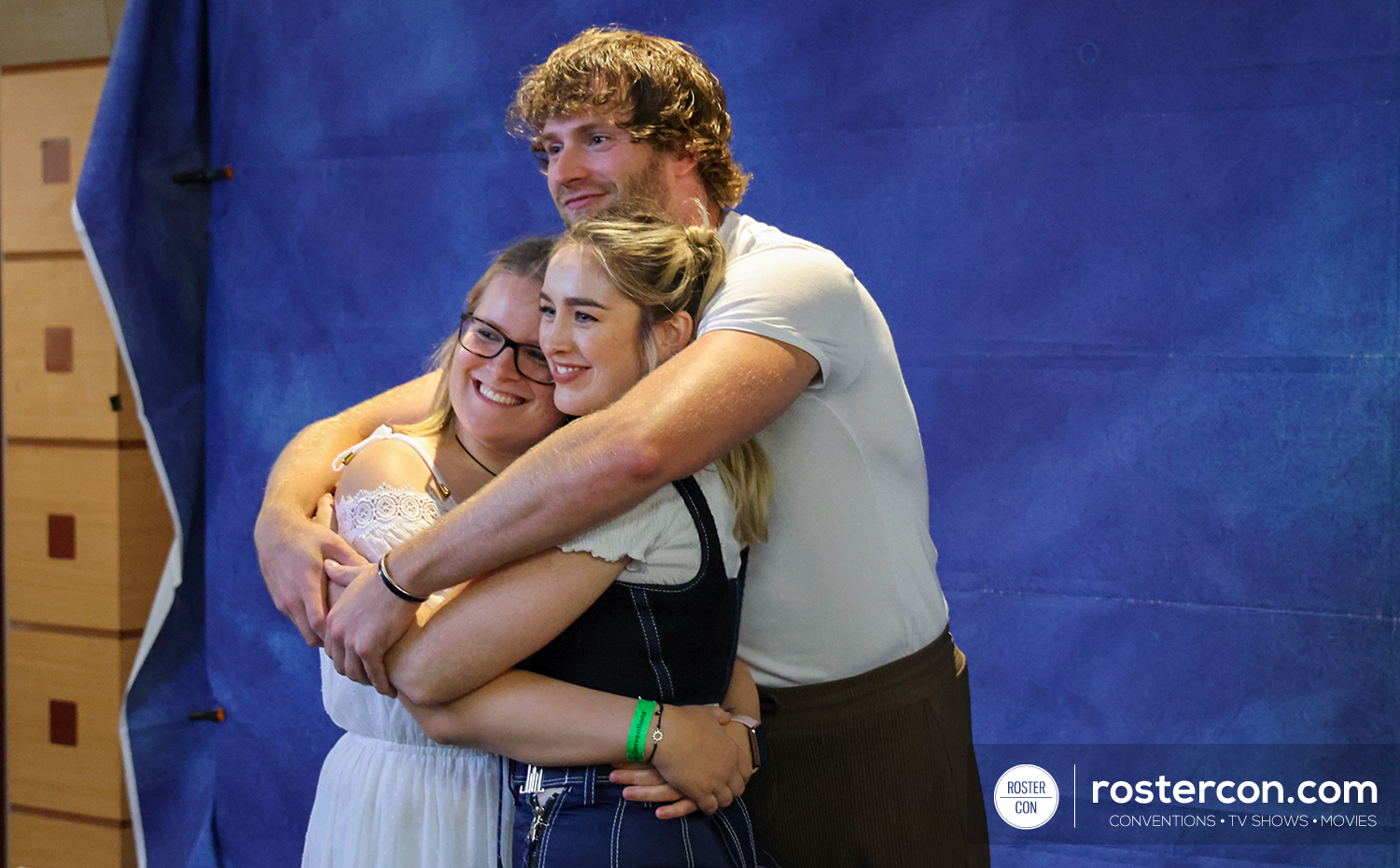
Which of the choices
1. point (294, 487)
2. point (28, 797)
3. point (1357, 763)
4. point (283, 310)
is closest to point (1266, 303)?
point (1357, 763)

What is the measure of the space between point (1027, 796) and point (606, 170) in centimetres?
171

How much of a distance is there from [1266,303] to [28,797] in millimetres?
3728

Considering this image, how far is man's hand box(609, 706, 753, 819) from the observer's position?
1.27 meters

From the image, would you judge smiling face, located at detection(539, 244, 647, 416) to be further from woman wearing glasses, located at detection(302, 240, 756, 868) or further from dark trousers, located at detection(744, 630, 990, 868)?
dark trousers, located at detection(744, 630, 990, 868)

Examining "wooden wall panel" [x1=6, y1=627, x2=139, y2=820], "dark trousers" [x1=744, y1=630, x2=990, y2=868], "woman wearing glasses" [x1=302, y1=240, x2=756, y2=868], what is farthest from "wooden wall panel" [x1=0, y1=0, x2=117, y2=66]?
"dark trousers" [x1=744, y1=630, x2=990, y2=868]

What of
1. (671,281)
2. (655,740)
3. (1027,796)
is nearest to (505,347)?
(671,281)

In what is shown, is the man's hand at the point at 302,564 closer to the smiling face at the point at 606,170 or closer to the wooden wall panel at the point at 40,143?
the smiling face at the point at 606,170

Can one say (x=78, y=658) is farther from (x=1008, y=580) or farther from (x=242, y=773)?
(x=1008, y=580)

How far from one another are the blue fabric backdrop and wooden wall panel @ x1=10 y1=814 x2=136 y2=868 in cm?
182

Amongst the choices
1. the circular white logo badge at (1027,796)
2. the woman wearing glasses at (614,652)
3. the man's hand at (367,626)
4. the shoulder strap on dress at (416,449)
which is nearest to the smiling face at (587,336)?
the woman wearing glasses at (614,652)

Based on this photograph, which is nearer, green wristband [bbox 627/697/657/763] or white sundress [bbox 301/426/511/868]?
green wristband [bbox 627/697/657/763]

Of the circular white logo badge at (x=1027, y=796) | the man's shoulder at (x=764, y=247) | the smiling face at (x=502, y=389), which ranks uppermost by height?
the man's shoulder at (x=764, y=247)

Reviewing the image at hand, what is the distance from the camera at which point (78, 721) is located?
3.22m

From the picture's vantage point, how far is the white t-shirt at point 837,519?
1.49m
